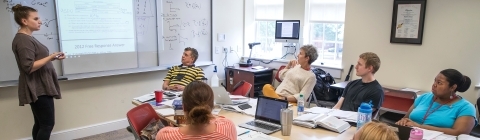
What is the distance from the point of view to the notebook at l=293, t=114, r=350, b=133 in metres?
2.09

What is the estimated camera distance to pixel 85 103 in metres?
3.76

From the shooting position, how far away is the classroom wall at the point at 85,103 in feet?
10.8

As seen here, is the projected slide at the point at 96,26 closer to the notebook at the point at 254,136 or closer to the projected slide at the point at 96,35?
the projected slide at the point at 96,35

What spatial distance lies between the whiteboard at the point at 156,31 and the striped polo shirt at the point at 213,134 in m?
2.42

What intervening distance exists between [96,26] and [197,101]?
2.52 m

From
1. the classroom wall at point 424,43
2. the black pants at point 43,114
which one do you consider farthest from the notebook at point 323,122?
the black pants at point 43,114

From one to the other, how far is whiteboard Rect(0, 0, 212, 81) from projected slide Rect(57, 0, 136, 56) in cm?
8

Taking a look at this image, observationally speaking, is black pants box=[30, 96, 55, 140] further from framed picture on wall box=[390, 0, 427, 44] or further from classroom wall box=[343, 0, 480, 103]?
framed picture on wall box=[390, 0, 427, 44]

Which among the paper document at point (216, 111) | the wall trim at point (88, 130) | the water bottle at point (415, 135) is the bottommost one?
the wall trim at point (88, 130)

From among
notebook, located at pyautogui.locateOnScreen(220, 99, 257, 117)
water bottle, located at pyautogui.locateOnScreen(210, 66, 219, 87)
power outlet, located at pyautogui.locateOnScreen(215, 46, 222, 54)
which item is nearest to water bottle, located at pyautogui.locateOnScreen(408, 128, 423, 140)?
notebook, located at pyautogui.locateOnScreen(220, 99, 257, 117)

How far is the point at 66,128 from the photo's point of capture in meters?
3.68

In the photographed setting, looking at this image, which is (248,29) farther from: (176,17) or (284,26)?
(176,17)

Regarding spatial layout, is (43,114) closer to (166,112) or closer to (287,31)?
(166,112)

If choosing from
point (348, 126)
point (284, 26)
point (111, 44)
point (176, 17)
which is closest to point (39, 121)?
point (111, 44)
